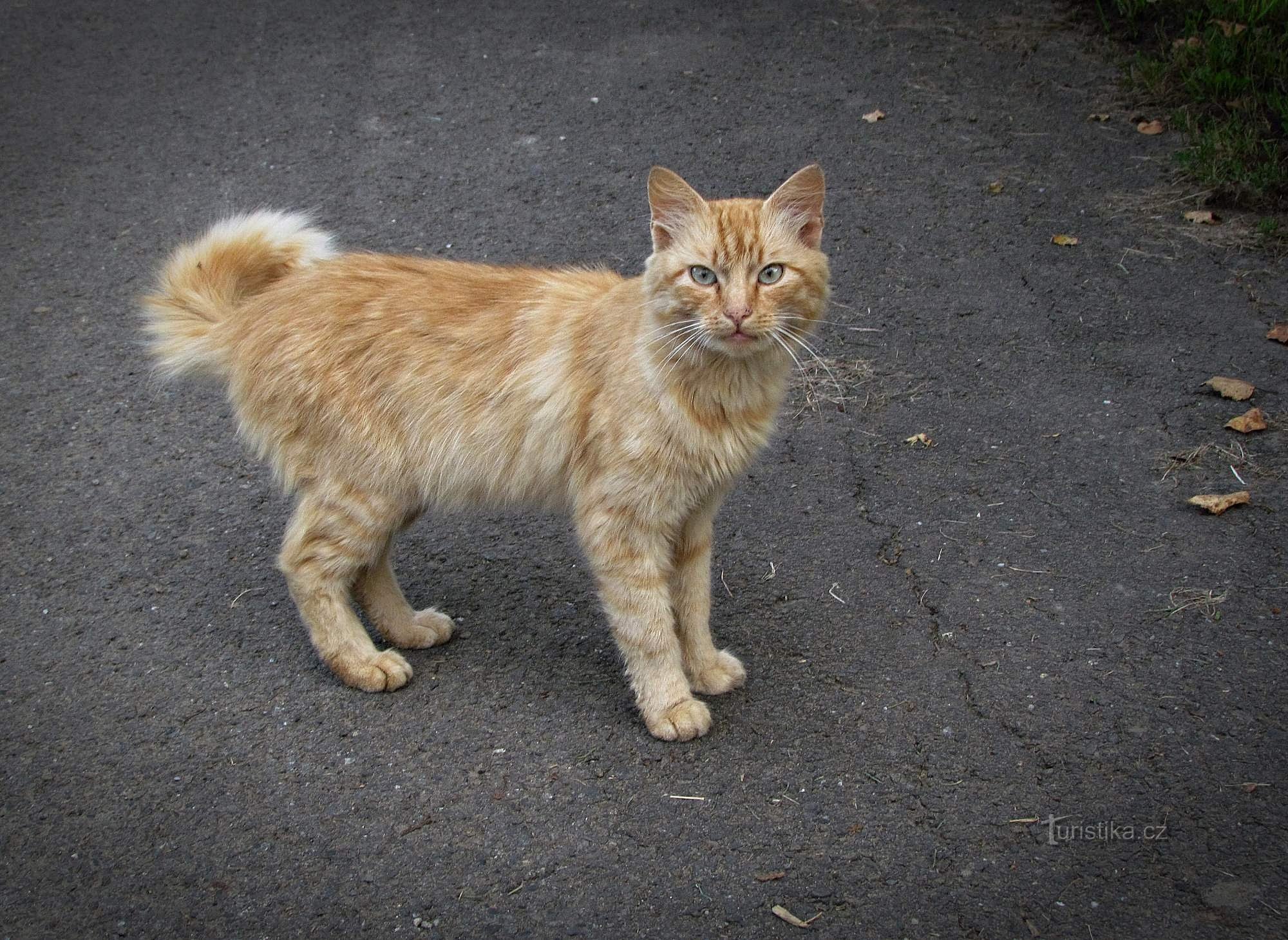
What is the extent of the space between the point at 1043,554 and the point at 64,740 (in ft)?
11.0

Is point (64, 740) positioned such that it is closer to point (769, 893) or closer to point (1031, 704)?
point (769, 893)

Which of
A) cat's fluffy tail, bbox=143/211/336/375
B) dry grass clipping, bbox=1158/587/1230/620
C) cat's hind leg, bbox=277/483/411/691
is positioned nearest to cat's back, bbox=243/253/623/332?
cat's fluffy tail, bbox=143/211/336/375

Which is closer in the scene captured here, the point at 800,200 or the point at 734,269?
the point at 734,269

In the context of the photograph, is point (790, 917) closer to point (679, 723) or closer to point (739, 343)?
point (679, 723)

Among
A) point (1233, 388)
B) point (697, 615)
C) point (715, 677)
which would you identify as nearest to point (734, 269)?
point (697, 615)

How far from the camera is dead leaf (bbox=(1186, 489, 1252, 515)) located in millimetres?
4199

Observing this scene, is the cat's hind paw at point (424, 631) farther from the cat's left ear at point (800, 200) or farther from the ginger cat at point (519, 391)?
the cat's left ear at point (800, 200)

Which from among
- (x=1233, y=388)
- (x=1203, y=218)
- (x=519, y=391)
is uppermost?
(x=519, y=391)

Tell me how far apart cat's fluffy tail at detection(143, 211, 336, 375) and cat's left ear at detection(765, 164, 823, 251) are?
1694 mm

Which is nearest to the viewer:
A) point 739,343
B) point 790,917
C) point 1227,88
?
point 790,917

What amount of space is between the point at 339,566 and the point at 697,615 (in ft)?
3.85

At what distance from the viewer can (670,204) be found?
131 inches

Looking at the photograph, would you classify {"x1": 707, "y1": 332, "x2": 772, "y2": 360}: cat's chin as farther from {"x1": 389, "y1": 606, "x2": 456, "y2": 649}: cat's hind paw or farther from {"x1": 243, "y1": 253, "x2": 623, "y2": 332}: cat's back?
{"x1": 389, "y1": 606, "x2": 456, "y2": 649}: cat's hind paw

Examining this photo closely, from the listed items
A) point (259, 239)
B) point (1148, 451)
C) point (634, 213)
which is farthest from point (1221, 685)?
point (634, 213)
